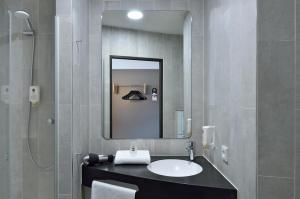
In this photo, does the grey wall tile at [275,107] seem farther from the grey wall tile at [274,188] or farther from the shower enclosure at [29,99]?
the shower enclosure at [29,99]

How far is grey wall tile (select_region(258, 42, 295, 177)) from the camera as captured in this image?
1.01 meters

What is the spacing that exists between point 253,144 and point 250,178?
17 cm

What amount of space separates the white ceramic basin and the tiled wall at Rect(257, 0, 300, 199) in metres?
0.73

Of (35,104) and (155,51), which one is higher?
(155,51)

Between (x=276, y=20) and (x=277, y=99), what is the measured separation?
0.36 m

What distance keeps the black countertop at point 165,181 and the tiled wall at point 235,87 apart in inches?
→ 3.1

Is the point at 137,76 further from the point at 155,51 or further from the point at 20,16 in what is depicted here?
the point at 20,16

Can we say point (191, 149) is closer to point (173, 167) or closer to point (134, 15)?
point (173, 167)

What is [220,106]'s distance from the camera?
1.54 metres

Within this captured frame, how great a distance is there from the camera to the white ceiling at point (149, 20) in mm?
1973

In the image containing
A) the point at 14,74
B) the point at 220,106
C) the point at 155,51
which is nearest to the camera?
the point at 220,106

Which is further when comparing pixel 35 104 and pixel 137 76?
pixel 137 76

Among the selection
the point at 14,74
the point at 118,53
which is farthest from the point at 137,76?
the point at 14,74

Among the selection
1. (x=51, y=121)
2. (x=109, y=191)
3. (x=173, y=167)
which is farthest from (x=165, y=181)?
(x=51, y=121)
